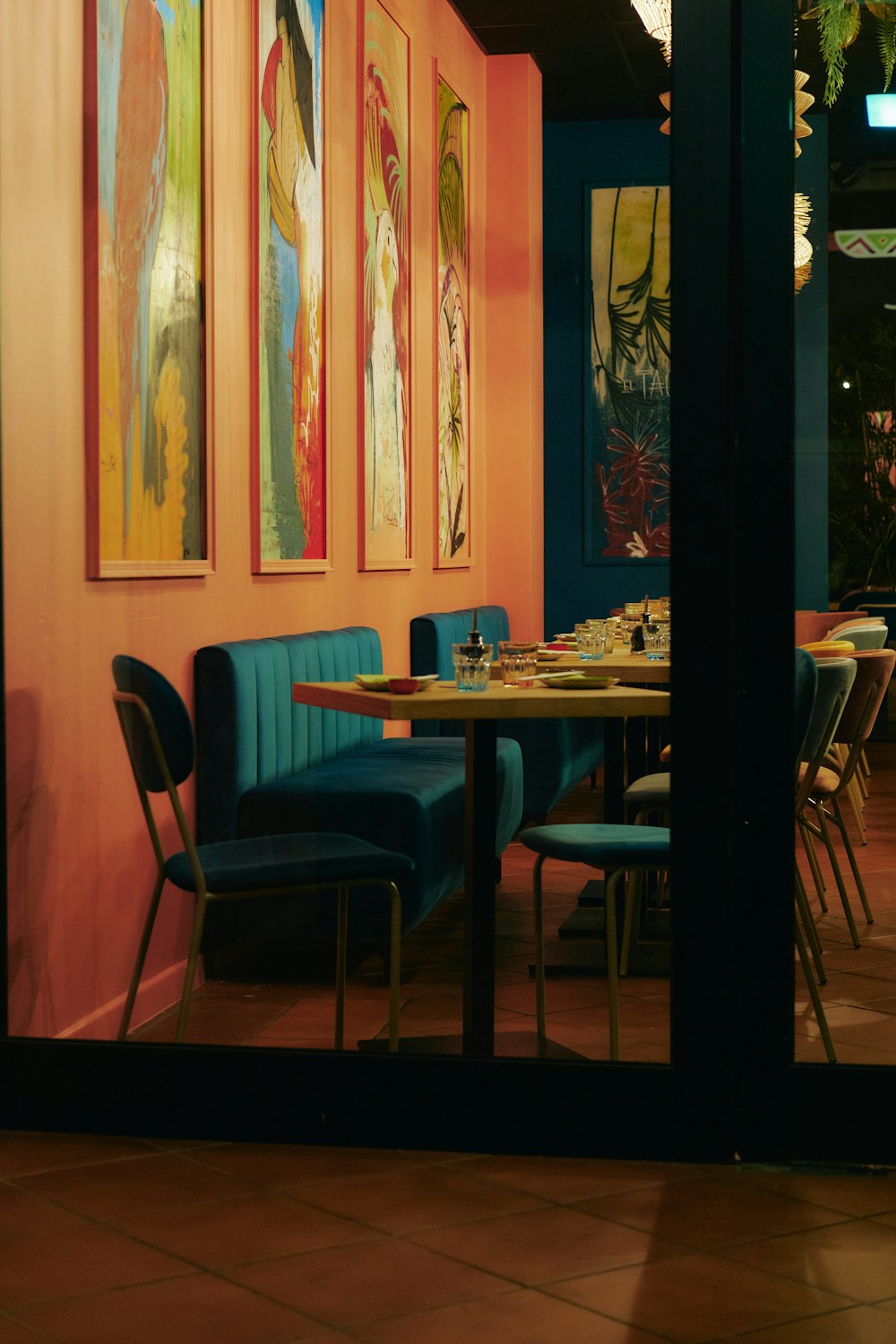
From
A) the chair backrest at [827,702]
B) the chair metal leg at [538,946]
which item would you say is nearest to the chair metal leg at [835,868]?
the chair backrest at [827,702]

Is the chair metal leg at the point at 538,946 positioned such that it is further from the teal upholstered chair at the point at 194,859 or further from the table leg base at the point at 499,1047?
the teal upholstered chair at the point at 194,859

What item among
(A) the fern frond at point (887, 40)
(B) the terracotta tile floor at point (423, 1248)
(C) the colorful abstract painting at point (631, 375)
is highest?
(A) the fern frond at point (887, 40)

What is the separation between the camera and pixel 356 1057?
3090 millimetres

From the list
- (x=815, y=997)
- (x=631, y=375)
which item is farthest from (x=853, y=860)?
(x=631, y=375)

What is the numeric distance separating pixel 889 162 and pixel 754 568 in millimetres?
773

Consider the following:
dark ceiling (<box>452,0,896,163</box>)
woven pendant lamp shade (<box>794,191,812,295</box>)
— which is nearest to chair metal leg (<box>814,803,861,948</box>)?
woven pendant lamp shade (<box>794,191,812,295</box>)

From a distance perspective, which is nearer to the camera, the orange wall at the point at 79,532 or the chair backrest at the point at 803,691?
the chair backrest at the point at 803,691

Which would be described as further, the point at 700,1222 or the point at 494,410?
the point at 494,410

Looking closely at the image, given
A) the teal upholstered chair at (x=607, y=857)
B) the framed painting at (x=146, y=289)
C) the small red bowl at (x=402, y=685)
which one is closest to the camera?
the teal upholstered chair at (x=607, y=857)

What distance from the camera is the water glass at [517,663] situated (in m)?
3.44

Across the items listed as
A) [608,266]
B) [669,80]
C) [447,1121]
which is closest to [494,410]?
[608,266]

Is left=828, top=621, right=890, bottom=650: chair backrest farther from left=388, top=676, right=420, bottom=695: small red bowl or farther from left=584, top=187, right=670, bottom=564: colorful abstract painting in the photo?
left=388, top=676, right=420, bottom=695: small red bowl

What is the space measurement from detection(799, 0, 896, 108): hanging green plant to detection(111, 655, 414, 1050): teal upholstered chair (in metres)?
1.77

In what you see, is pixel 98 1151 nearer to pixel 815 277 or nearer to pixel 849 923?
pixel 849 923
